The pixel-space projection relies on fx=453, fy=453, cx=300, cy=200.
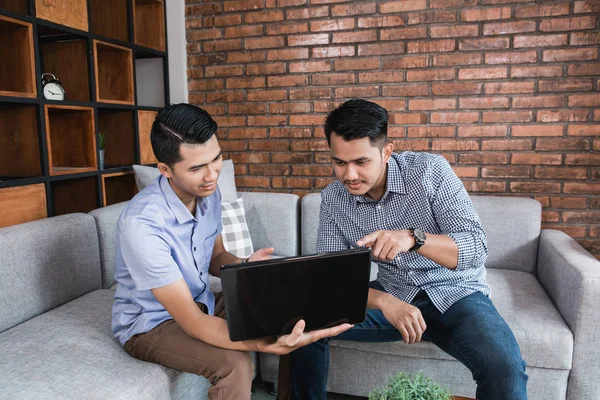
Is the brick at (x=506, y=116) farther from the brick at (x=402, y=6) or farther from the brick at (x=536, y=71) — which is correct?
the brick at (x=402, y=6)

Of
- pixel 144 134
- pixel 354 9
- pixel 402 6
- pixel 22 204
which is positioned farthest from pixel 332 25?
pixel 22 204

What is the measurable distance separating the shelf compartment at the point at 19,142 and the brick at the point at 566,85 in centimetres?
247

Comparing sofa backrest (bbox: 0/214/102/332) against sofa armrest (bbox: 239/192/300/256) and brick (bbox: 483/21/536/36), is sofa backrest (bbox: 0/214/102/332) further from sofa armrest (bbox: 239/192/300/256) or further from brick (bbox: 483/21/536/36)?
brick (bbox: 483/21/536/36)

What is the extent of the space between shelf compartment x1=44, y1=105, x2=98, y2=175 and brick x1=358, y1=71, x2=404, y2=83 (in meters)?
1.47

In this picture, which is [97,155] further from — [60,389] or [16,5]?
[60,389]

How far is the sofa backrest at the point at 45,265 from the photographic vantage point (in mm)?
1581

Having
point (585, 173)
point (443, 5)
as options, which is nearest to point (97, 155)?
point (443, 5)

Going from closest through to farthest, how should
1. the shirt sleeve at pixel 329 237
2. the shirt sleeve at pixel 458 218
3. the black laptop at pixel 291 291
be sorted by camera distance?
the black laptop at pixel 291 291 < the shirt sleeve at pixel 458 218 < the shirt sleeve at pixel 329 237

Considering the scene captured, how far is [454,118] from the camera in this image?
2.47m

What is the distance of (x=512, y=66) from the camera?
236 centimetres

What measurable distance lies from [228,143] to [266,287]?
6.54ft

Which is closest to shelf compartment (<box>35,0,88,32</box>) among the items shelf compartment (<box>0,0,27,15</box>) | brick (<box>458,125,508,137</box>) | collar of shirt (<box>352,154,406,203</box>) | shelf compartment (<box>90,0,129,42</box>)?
shelf compartment (<box>0,0,27,15</box>)

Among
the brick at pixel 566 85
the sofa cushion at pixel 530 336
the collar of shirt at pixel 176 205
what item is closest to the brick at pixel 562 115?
the brick at pixel 566 85

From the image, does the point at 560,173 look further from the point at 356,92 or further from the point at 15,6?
the point at 15,6
